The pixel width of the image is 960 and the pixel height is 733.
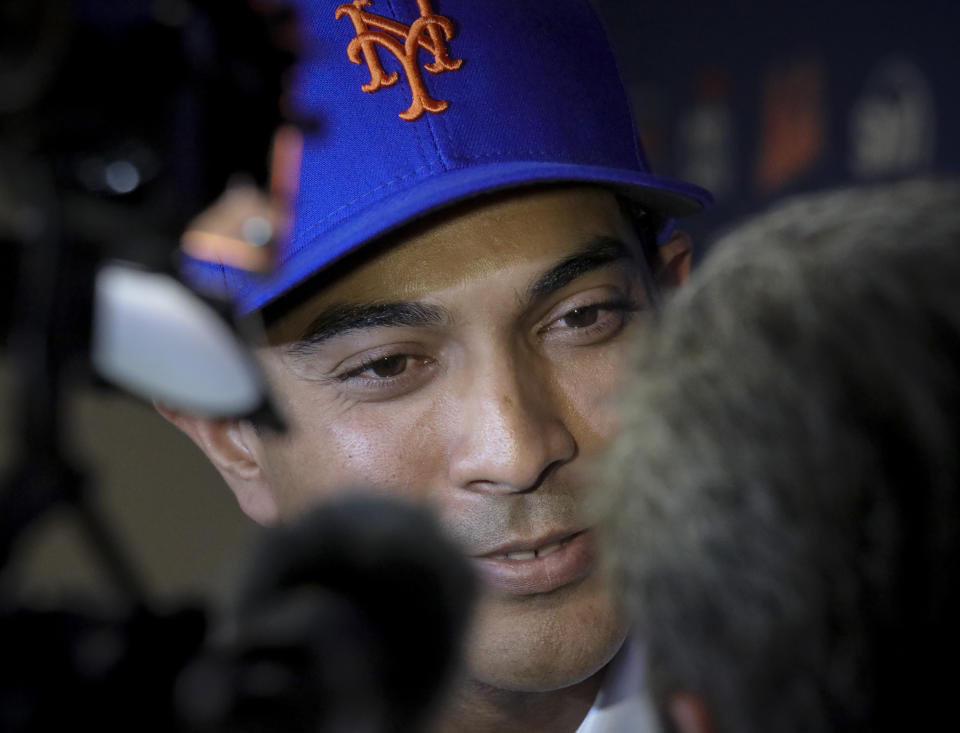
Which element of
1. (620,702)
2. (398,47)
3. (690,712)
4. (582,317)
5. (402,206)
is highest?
(398,47)

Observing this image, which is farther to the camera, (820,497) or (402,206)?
(402,206)

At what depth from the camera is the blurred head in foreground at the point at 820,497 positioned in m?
0.44

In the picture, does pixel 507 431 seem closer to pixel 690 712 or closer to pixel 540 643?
pixel 540 643

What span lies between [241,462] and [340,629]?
0.88 meters

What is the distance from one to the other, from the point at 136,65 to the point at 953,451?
1.02 ft

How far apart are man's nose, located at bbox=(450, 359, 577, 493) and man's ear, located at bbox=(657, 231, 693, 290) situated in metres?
0.31

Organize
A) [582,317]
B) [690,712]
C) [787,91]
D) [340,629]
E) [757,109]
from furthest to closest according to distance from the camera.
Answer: [757,109] < [787,91] < [582,317] < [690,712] < [340,629]

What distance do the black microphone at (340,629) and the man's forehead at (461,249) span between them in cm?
62

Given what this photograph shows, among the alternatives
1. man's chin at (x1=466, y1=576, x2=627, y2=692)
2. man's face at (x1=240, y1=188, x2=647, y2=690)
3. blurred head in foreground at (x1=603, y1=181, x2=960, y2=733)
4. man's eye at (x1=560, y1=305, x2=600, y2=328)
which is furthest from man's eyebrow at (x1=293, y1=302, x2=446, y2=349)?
blurred head in foreground at (x1=603, y1=181, x2=960, y2=733)

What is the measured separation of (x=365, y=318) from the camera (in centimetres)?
105

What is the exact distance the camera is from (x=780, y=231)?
512mm

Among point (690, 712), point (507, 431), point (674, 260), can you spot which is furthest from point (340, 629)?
point (674, 260)

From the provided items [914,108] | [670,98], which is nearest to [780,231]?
[914,108]

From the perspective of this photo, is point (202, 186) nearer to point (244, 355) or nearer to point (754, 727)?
point (244, 355)
